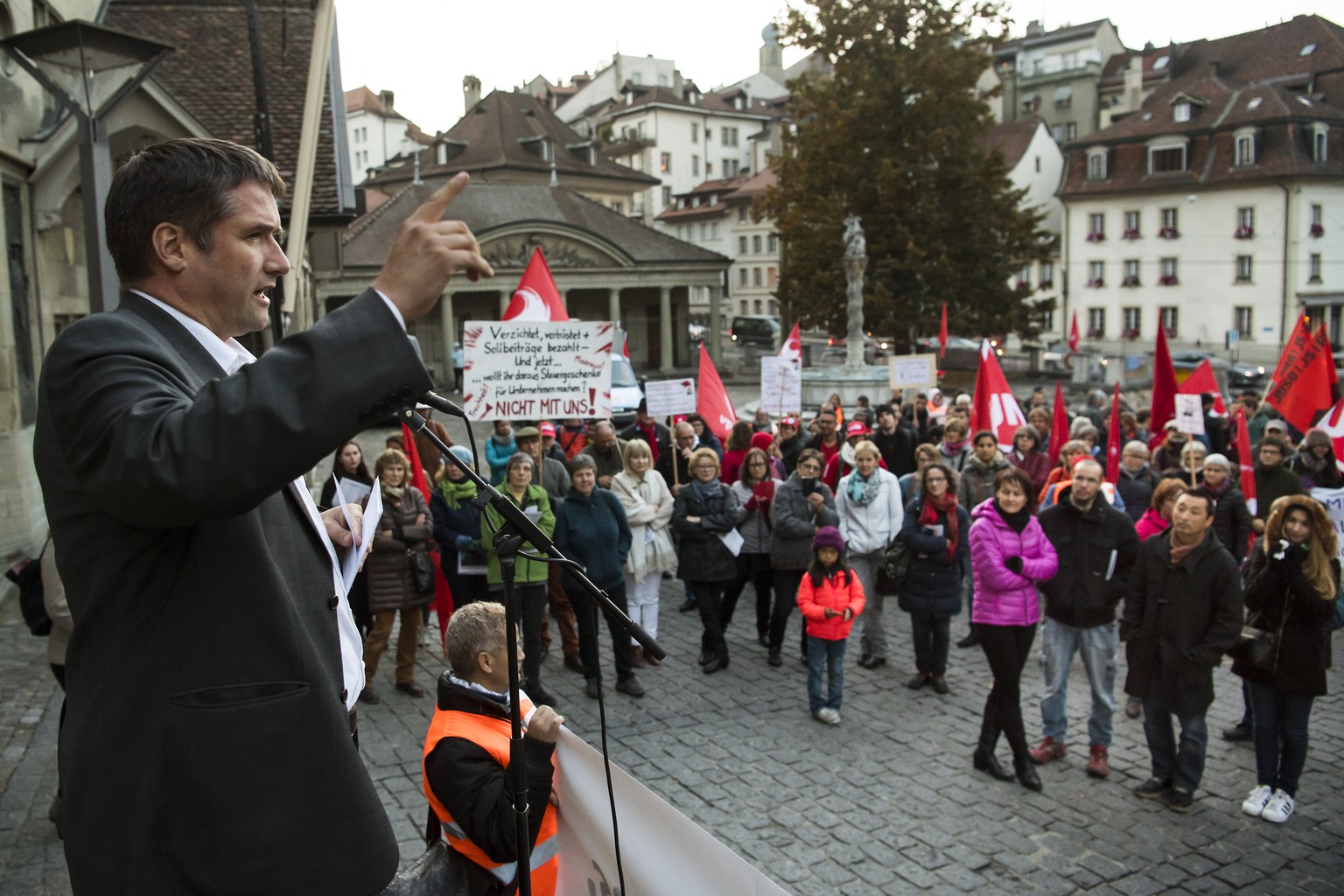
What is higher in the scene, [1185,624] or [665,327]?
[665,327]

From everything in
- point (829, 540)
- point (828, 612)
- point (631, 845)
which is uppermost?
point (631, 845)

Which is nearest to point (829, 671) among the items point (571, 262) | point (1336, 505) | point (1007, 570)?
point (1007, 570)

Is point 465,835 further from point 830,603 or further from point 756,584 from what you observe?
point 756,584

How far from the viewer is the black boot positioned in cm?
706

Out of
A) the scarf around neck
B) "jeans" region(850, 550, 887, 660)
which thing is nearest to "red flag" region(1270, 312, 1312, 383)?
the scarf around neck

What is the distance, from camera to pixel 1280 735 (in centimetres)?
677

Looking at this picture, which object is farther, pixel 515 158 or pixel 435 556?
pixel 515 158

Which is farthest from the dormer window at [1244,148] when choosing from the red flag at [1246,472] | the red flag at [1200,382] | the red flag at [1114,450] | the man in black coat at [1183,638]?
the man in black coat at [1183,638]

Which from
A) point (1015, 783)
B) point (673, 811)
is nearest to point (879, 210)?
point (1015, 783)

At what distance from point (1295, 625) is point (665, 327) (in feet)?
150

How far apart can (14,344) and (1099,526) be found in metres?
10.8

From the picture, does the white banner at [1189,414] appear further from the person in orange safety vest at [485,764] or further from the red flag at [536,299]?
the person in orange safety vest at [485,764]

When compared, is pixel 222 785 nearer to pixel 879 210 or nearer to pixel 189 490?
pixel 189 490

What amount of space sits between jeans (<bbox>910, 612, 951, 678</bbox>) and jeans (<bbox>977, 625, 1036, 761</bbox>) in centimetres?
153
